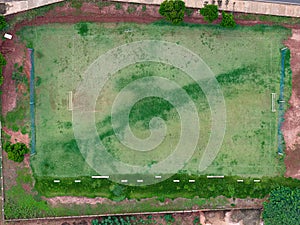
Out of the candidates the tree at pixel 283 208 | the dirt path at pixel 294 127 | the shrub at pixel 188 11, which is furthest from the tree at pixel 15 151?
the dirt path at pixel 294 127

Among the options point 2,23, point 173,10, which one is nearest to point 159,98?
point 173,10

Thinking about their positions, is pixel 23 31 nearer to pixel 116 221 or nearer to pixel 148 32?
pixel 148 32

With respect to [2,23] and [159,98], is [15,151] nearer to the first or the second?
[2,23]

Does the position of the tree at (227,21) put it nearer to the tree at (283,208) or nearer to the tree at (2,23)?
the tree at (283,208)

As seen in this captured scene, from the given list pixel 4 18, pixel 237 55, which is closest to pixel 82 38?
pixel 4 18

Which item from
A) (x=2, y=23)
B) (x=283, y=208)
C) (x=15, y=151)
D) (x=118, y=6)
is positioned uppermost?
(x=118, y=6)
